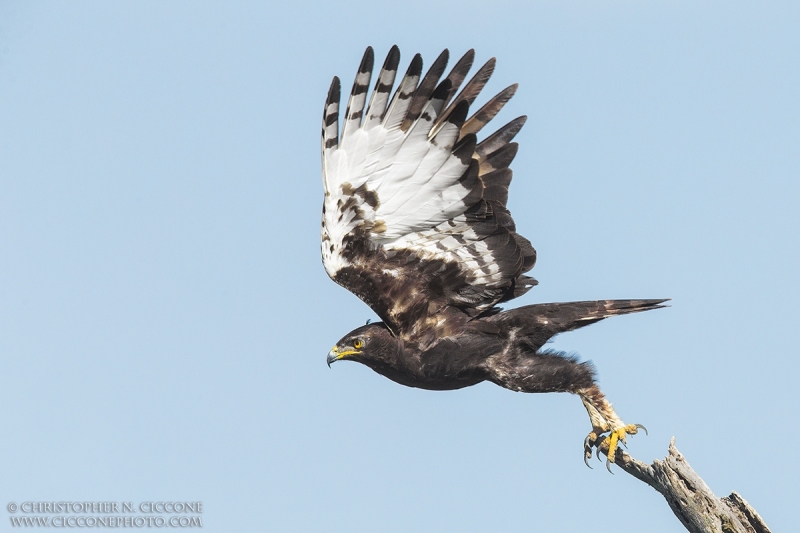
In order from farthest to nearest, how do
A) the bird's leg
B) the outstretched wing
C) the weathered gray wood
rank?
the bird's leg < the outstretched wing < the weathered gray wood

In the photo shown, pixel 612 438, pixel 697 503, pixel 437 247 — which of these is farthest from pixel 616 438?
pixel 437 247

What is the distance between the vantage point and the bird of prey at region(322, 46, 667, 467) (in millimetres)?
9383

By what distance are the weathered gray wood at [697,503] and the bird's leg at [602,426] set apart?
1206 mm

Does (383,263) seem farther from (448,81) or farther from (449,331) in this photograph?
(448,81)

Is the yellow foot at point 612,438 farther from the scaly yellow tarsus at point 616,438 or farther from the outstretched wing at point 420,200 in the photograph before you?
the outstretched wing at point 420,200

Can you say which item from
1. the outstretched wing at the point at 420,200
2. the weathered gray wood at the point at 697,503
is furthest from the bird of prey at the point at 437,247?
the weathered gray wood at the point at 697,503

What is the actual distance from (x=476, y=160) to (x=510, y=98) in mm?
1317

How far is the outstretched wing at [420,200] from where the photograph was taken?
9375mm

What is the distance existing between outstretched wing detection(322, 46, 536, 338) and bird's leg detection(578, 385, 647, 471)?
1.37 metres

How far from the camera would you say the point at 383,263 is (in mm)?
9852

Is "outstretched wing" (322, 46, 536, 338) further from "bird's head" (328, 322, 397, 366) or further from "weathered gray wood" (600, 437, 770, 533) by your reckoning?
"weathered gray wood" (600, 437, 770, 533)

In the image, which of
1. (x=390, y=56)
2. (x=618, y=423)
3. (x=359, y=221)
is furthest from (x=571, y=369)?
(x=390, y=56)

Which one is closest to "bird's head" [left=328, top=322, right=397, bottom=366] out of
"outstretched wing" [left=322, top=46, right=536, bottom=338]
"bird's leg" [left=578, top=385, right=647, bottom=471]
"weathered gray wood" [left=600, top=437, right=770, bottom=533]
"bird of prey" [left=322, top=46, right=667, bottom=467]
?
"bird of prey" [left=322, top=46, right=667, bottom=467]

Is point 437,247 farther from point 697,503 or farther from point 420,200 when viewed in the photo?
point 697,503
